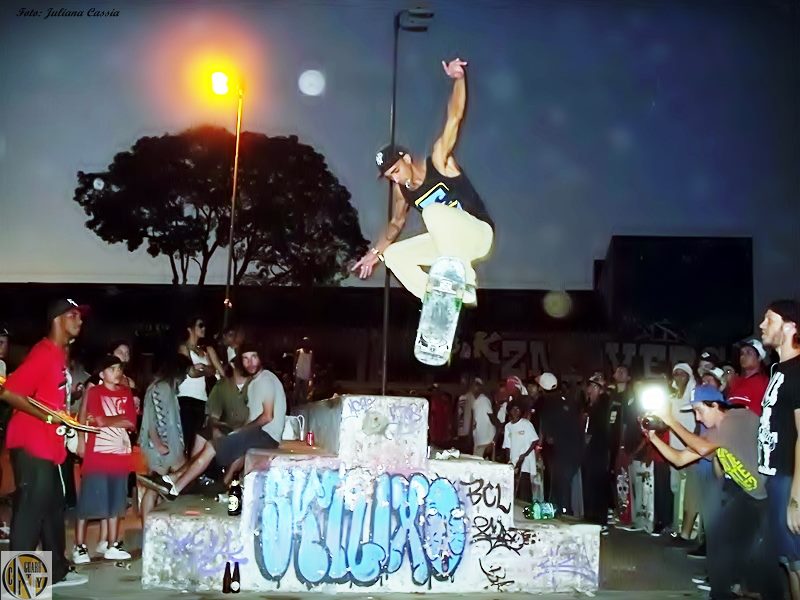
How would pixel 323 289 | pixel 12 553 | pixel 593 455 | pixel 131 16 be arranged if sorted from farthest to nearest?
pixel 323 289
pixel 131 16
pixel 593 455
pixel 12 553

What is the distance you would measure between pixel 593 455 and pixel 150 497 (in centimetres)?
486

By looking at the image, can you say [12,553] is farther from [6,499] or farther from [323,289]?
[323,289]

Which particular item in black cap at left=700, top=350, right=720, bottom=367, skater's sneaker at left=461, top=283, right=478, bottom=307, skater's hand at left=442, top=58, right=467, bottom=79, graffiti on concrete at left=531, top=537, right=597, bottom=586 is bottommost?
graffiti on concrete at left=531, top=537, right=597, bottom=586

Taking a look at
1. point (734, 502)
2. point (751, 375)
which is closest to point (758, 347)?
point (751, 375)

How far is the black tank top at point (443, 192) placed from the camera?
6176mm

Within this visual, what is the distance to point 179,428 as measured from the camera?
24.3 ft

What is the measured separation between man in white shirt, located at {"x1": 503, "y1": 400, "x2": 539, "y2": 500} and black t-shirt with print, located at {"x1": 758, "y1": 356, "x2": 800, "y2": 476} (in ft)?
18.0

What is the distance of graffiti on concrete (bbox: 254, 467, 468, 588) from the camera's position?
5266mm

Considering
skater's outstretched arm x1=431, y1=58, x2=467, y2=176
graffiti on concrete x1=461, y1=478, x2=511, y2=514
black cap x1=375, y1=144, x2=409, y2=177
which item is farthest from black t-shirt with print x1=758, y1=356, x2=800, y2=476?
black cap x1=375, y1=144, x2=409, y2=177

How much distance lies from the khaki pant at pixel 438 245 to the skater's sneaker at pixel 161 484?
2594 millimetres

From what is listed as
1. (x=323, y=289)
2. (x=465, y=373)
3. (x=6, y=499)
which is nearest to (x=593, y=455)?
(x=6, y=499)

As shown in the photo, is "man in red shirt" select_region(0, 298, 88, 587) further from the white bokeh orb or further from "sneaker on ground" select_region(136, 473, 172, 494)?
the white bokeh orb

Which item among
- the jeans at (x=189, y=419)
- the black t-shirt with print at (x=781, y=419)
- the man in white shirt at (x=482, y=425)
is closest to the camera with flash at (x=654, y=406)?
the black t-shirt with print at (x=781, y=419)

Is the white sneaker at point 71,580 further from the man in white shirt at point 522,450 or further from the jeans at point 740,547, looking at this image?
the man in white shirt at point 522,450
